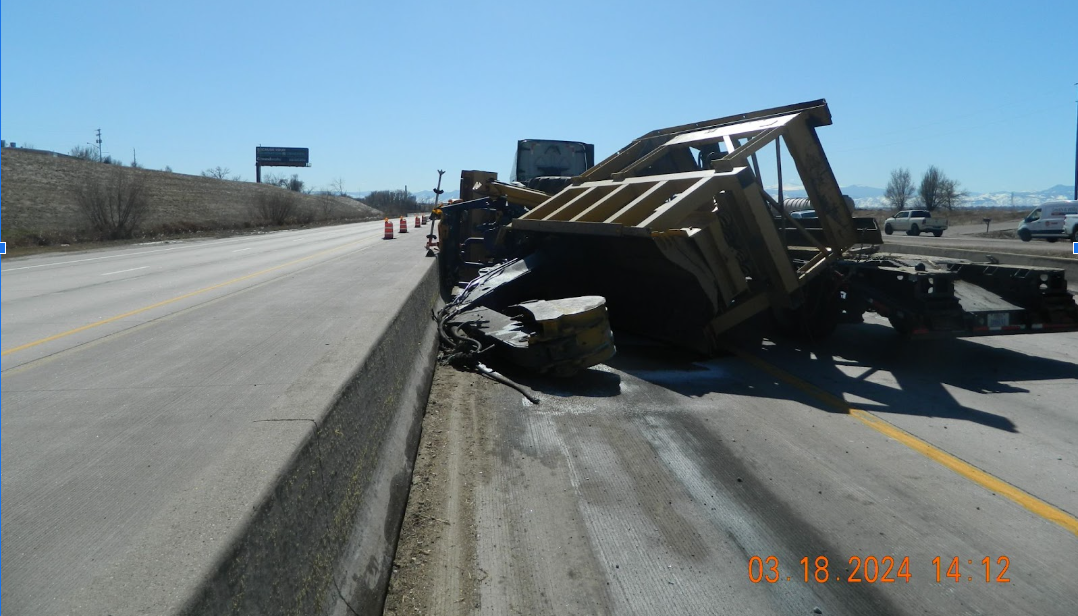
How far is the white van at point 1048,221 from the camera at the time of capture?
34438 millimetres

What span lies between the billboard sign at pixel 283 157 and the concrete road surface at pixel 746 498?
114701mm

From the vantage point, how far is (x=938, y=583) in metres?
3.77

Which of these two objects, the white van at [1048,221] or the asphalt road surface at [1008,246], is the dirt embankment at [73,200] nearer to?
the asphalt road surface at [1008,246]

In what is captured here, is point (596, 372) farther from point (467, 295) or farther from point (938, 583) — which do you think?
point (938, 583)

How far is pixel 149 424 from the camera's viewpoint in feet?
15.5

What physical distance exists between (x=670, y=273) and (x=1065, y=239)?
33.5 m

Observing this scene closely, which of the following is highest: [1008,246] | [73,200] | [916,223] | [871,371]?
[916,223]

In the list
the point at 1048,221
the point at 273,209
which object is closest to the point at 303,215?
the point at 273,209

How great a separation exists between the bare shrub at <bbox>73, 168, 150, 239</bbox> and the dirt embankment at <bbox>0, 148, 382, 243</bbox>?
897mm

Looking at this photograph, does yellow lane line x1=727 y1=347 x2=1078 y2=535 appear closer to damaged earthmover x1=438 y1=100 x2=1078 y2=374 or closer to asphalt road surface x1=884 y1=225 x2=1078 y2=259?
damaged earthmover x1=438 y1=100 x2=1078 y2=374

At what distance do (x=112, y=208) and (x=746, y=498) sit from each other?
41.9m

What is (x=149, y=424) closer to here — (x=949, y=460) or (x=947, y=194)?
(x=949, y=460)

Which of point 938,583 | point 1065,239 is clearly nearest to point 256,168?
point 1065,239
